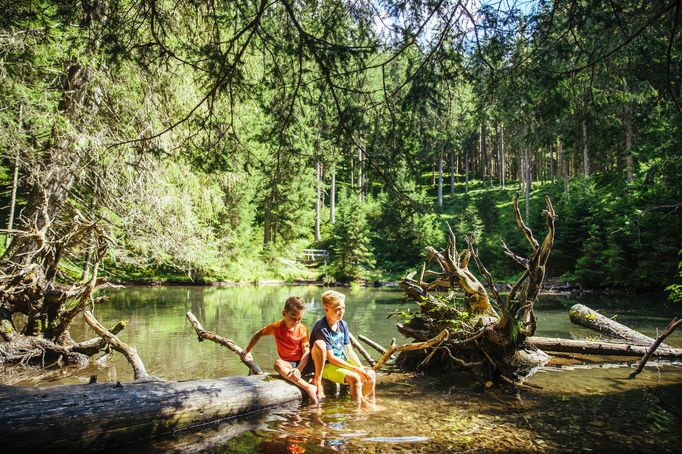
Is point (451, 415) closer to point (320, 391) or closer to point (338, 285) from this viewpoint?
point (320, 391)

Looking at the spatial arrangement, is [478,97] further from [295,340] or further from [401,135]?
[295,340]

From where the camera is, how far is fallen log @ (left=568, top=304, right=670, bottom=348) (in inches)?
356

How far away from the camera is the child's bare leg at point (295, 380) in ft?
18.6

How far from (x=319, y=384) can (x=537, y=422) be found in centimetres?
251

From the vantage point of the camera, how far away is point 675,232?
62.1 feet

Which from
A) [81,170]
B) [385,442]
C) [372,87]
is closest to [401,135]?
[372,87]

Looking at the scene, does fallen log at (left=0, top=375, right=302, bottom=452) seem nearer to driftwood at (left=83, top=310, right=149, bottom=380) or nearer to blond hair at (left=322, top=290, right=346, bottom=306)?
blond hair at (left=322, top=290, right=346, bottom=306)

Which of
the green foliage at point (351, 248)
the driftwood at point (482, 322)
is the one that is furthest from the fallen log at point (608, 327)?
the green foliage at point (351, 248)

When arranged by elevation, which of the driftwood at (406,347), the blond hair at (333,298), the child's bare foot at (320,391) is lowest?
the child's bare foot at (320,391)

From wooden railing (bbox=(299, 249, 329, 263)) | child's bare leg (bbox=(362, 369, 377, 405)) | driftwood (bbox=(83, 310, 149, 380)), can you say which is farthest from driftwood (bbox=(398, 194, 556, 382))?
wooden railing (bbox=(299, 249, 329, 263))

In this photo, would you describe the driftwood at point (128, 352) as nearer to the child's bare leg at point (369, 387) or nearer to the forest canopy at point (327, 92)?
the forest canopy at point (327, 92)

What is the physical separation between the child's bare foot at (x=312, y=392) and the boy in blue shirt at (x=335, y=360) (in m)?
0.09

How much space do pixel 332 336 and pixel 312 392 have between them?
0.73 meters

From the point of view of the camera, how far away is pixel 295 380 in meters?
5.75
